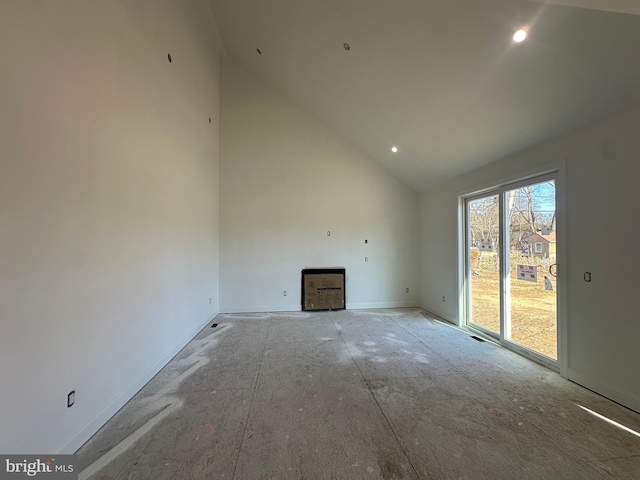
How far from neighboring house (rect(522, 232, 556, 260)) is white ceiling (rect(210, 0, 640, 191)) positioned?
1.08 metres

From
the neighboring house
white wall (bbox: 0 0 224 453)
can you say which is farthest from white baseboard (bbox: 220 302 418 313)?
the neighboring house

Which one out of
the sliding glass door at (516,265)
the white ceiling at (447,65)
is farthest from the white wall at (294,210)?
the sliding glass door at (516,265)

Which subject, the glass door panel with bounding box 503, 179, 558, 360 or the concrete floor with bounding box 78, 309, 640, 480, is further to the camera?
the glass door panel with bounding box 503, 179, 558, 360

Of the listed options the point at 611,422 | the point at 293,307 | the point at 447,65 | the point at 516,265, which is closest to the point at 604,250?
the point at 516,265

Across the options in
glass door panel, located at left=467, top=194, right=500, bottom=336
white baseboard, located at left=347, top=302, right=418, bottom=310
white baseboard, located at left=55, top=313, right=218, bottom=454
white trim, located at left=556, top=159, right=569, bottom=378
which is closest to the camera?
white baseboard, located at left=55, top=313, right=218, bottom=454

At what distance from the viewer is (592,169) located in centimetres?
Answer: 228

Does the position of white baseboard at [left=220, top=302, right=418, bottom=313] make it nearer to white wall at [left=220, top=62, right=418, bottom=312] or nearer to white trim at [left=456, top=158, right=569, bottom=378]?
white wall at [left=220, top=62, right=418, bottom=312]

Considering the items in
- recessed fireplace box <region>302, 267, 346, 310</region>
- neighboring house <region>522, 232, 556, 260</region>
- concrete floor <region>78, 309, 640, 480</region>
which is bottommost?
concrete floor <region>78, 309, 640, 480</region>

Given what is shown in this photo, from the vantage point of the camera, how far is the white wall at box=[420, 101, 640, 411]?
2.02m

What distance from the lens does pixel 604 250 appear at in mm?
2199

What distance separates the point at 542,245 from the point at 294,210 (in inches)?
155

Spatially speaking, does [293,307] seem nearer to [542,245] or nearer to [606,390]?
[542,245]

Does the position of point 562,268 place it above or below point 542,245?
below

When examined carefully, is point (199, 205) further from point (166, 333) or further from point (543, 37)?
point (543, 37)
